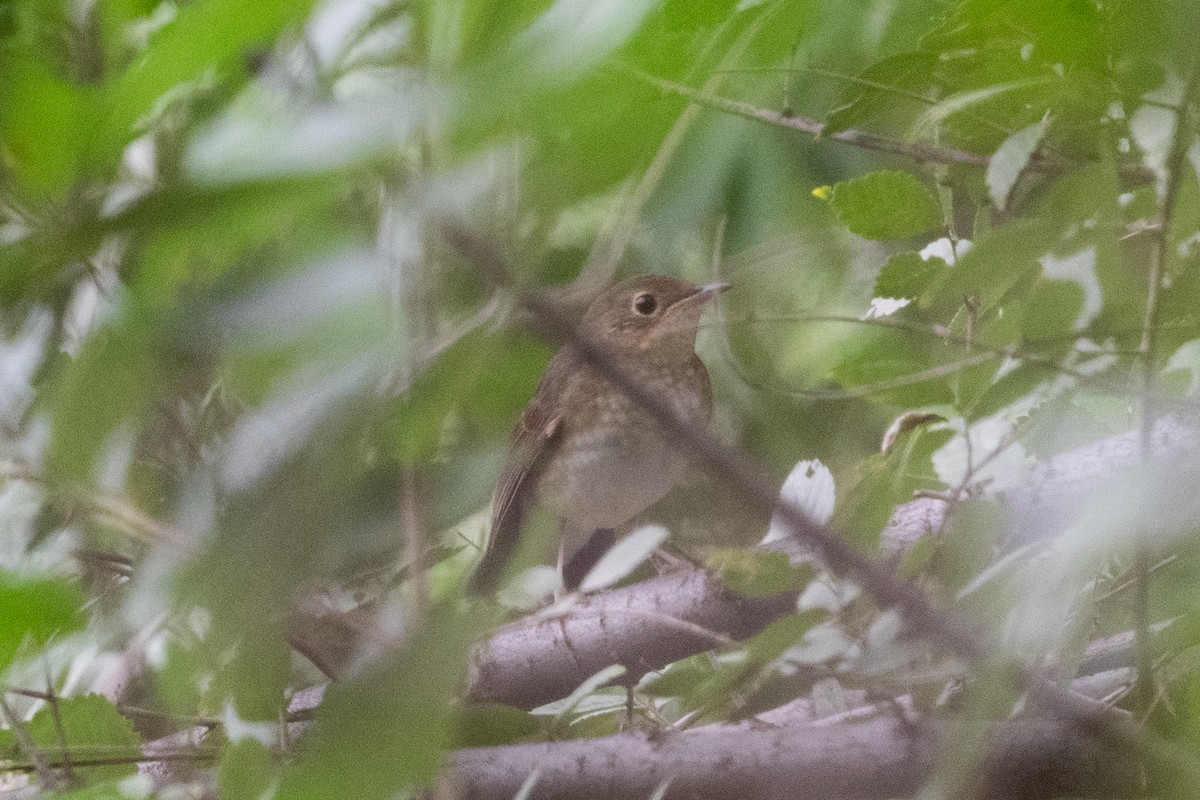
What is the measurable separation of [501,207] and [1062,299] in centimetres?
40

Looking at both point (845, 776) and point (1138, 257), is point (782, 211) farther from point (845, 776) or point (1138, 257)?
point (845, 776)

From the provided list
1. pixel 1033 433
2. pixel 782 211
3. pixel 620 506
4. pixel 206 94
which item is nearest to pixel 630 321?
pixel 620 506

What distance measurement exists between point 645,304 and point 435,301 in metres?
1.37

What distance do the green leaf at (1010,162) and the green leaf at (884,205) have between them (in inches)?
6.1

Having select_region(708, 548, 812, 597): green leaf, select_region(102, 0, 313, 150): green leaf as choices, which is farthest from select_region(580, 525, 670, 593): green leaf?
select_region(102, 0, 313, 150): green leaf

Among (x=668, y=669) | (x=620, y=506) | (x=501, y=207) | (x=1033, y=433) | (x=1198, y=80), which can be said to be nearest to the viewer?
(x=501, y=207)

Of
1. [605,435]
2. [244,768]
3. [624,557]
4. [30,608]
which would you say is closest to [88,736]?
[244,768]

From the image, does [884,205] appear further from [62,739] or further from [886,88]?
[62,739]

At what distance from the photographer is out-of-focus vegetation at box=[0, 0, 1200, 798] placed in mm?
347

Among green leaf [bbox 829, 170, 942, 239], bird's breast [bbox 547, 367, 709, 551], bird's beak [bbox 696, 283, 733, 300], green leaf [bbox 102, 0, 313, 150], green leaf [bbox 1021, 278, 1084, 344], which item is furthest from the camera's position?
bird's breast [bbox 547, 367, 709, 551]

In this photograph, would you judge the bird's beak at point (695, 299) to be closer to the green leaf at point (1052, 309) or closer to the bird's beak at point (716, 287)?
the bird's beak at point (716, 287)

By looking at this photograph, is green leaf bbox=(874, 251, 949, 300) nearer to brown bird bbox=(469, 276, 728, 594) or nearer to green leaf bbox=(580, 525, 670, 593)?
green leaf bbox=(580, 525, 670, 593)

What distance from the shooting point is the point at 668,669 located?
1.08 m

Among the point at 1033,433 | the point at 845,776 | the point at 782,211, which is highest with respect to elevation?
the point at 782,211
